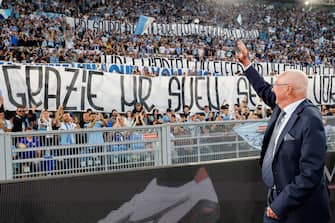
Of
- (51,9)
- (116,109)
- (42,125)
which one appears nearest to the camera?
(42,125)

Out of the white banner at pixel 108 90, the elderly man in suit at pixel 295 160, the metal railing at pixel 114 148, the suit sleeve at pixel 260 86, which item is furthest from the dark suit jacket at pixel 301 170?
the white banner at pixel 108 90

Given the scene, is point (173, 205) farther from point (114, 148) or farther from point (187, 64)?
point (187, 64)

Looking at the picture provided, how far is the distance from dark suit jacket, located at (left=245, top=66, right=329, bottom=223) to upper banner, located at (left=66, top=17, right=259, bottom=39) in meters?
16.2

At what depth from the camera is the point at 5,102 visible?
6.11 meters

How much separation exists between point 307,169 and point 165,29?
19818 mm

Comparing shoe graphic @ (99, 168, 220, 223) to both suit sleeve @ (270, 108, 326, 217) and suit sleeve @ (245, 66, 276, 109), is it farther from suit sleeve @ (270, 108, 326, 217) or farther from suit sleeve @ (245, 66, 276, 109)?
suit sleeve @ (270, 108, 326, 217)

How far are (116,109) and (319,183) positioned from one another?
17.7ft

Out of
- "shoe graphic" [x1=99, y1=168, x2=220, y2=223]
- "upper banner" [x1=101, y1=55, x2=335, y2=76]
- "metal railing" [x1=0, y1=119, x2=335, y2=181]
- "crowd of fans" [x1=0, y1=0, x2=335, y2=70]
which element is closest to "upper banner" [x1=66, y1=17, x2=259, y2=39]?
"crowd of fans" [x1=0, y1=0, x2=335, y2=70]

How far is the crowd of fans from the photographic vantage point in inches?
531

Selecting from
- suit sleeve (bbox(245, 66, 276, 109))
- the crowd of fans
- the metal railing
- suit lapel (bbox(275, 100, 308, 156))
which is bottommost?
the metal railing

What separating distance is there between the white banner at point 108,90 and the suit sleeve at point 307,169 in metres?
4.90

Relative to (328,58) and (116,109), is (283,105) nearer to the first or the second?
(116,109)

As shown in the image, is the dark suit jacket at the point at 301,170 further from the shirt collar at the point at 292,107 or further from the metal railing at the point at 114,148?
the metal railing at the point at 114,148

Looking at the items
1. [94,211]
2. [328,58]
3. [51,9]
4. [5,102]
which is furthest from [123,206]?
[328,58]
